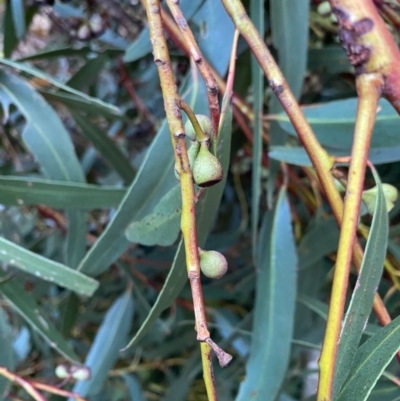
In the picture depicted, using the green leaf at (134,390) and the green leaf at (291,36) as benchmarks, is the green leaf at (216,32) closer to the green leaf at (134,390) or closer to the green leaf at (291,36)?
the green leaf at (291,36)

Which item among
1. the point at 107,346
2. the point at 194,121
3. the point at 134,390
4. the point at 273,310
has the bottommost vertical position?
the point at 134,390

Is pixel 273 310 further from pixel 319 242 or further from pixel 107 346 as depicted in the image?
pixel 107 346

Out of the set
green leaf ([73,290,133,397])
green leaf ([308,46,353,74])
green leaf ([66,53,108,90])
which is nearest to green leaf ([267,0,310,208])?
green leaf ([308,46,353,74])

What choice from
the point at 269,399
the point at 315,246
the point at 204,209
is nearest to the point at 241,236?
the point at 315,246

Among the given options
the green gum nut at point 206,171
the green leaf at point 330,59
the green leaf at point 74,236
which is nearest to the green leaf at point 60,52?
the green leaf at point 74,236

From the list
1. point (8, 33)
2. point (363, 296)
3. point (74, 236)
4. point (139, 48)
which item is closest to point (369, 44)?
point (363, 296)
